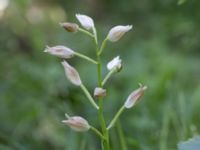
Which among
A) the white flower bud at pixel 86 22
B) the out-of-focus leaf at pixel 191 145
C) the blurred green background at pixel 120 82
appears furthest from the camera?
the blurred green background at pixel 120 82

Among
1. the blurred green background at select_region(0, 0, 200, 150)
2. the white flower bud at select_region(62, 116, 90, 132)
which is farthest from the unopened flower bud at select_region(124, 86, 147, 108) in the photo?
the blurred green background at select_region(0, 0, 200, 150)

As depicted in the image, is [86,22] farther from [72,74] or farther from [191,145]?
[191,145]

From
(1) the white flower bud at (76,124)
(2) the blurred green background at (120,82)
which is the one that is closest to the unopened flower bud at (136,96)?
(1) the white flower bud at (76,124)

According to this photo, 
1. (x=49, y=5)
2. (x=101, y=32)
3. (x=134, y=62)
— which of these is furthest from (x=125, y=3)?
(x=49, y=5)

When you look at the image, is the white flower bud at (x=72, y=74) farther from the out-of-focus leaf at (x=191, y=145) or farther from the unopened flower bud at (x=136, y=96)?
the out-of-focus leaf at (x=191, y=145)

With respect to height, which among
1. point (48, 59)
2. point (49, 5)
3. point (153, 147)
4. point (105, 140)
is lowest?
point (49, 5)

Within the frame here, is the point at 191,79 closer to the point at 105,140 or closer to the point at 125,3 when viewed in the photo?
the point at 125,3

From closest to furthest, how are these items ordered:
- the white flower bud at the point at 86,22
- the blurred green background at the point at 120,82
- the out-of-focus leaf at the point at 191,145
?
the out-of-focus leaf at the point at 191,145 → the white flower bud at the point at 86,22 → the blurred green background at the point at 120,82

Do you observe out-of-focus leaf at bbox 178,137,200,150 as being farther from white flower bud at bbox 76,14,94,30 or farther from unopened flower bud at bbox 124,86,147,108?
white flower bud at bbox 76,14,94,30

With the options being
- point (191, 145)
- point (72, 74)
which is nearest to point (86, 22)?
point (72, 74)
